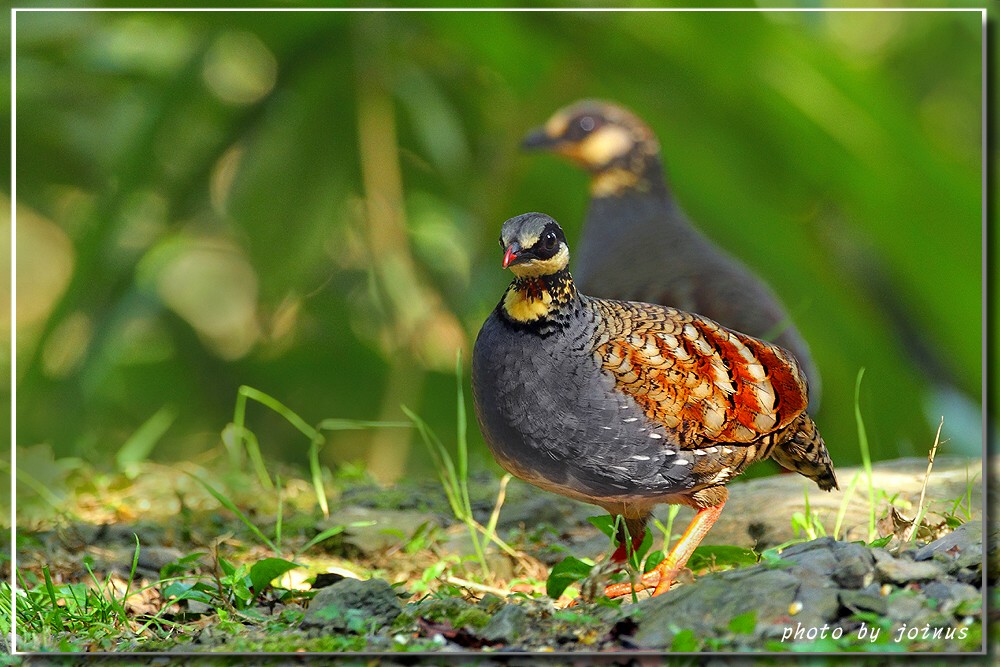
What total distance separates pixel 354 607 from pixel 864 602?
131 cm

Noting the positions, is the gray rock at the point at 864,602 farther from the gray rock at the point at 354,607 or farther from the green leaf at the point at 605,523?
the gray rock at the point at 354,607

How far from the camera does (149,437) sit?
5.37 m

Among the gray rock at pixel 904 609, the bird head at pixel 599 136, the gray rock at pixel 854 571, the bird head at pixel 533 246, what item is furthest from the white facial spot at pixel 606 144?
the gray rock at pixel 904 609

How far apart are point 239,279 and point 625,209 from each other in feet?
7.42

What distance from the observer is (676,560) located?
338cm

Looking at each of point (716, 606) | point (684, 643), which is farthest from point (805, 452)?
point (684, 643)

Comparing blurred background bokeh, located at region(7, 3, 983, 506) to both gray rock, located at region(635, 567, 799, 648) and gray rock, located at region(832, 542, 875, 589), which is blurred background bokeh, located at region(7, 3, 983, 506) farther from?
gray rock, located at region(635, 567, 799, 648)

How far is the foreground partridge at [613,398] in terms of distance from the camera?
321 cm

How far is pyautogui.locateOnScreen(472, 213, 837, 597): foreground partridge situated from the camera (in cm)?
321

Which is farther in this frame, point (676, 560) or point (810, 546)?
point (676, 560)

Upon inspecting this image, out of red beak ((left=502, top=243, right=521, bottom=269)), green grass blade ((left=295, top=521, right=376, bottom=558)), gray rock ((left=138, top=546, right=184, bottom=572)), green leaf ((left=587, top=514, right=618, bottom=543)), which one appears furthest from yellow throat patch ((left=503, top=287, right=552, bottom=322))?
gray rock ((left=138, top=546, right=184, bottom=572))

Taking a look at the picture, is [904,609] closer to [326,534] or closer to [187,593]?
[326,534]

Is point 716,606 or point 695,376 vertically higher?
point 695,376

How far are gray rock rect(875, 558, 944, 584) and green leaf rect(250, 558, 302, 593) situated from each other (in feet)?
5.16
